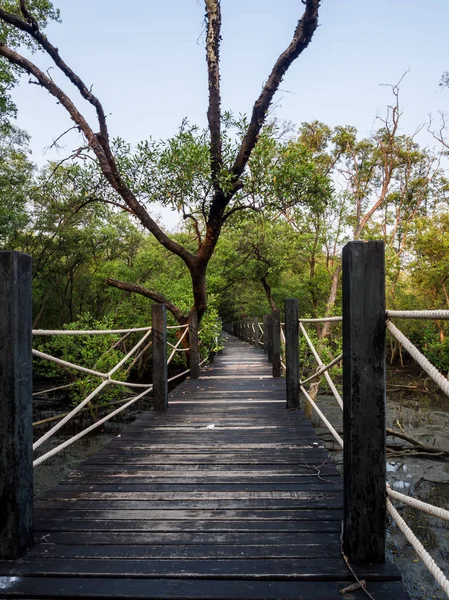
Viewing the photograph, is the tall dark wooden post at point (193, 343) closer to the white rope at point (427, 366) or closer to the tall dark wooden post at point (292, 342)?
the tall dark wooden post at point (292, 342)

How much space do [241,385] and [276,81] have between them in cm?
446

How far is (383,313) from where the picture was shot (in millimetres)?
1512

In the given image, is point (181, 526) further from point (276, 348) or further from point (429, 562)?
point (276, 348)

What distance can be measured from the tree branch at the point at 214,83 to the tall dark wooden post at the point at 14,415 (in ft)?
16.2

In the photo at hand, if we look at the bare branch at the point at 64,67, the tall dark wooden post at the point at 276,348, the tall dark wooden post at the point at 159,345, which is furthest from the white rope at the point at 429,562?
the bare branch at the point at 64,67

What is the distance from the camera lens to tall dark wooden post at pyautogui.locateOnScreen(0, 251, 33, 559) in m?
1.55

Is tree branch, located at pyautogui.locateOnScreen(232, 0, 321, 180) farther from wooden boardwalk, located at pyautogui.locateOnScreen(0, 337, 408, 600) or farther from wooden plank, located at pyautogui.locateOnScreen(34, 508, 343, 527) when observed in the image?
wooden plank, located at pyautogui.locateOnScreen(34, 508, 343, 527)

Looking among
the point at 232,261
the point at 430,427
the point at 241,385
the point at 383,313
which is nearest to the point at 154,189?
the point at 241,385

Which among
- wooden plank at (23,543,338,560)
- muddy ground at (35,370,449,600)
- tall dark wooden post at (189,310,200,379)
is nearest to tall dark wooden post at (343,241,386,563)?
wooden plank at (23,543,338,560)

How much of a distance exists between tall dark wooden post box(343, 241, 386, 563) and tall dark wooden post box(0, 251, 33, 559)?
1.28 metres

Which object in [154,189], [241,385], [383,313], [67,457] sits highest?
[154,189]

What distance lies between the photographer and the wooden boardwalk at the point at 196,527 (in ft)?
4.56

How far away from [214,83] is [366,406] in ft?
20.3

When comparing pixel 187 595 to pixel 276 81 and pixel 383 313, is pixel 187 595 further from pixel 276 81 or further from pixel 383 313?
pixel 276 81
